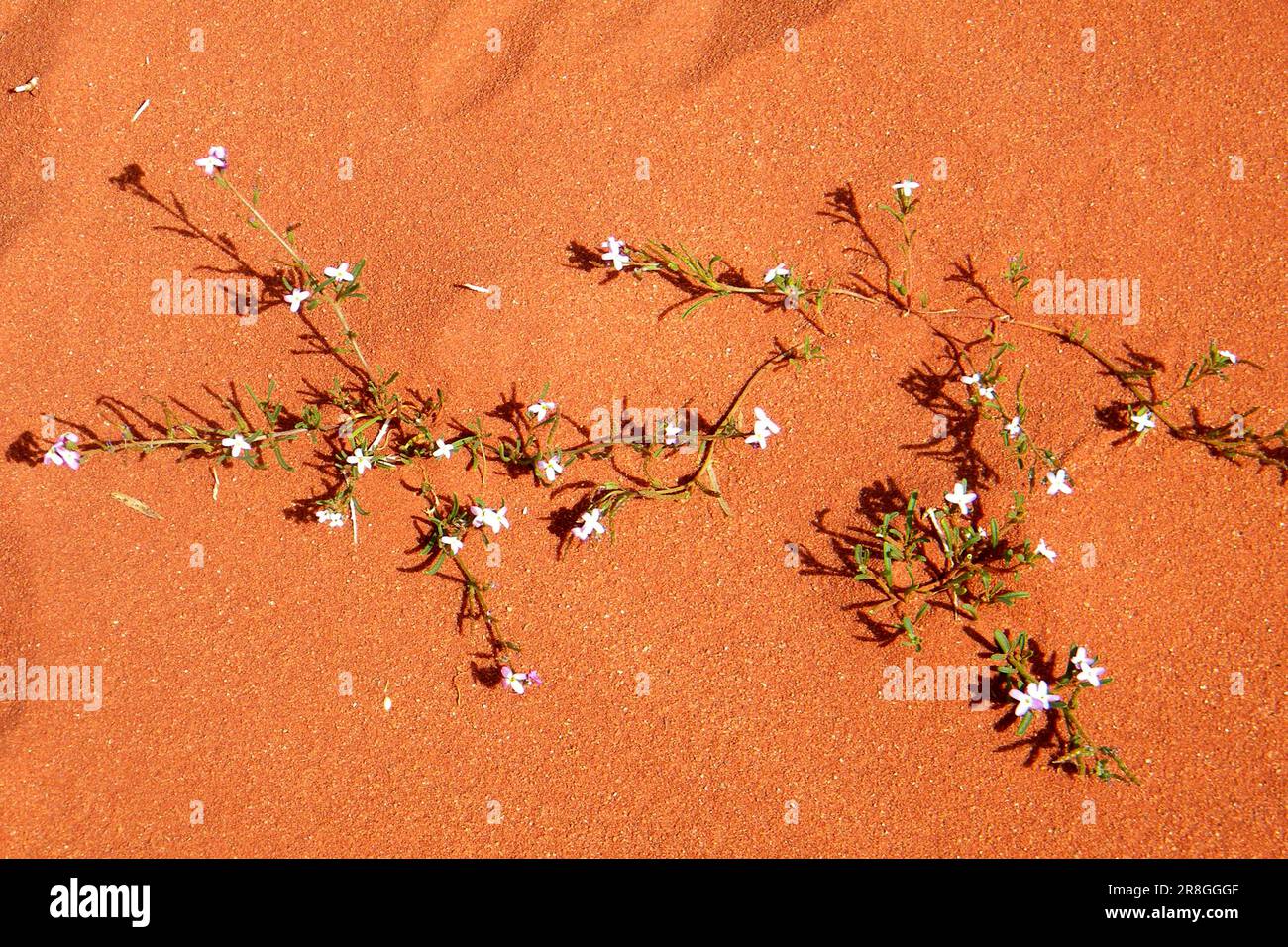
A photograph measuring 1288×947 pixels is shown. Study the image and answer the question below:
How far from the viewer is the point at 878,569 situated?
8.93ft

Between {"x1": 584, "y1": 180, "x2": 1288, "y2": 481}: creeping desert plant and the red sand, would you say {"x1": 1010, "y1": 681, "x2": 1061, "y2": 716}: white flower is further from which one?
{"x1": 584, "y1": 180, "x2": 1288, "y2": 481}: creeping desert plant

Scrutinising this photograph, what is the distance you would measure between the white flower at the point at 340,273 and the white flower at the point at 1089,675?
251 centimetres

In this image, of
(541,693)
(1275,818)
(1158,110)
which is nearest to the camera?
(1275,818)

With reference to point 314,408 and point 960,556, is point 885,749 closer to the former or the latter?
point 960,556

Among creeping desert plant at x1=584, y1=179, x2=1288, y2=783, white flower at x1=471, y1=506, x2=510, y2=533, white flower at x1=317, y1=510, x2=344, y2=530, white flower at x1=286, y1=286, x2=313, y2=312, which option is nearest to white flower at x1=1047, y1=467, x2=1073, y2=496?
creeping desert plant at x1=584, y1=179, x2=1288, y2=783

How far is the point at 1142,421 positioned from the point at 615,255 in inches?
66.7

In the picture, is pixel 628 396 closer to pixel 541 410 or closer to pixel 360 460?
pixel 541 410

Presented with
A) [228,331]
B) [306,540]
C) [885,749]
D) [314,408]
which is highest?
[228,331]

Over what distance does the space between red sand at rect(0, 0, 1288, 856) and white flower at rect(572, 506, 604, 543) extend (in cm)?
13

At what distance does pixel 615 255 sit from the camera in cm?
281

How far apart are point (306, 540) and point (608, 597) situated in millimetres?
989

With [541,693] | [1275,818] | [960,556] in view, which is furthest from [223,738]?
[1275,818]

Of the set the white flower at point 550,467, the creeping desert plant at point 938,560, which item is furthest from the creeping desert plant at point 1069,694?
the white flower at point 550,467

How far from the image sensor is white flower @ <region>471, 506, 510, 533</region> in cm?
266
